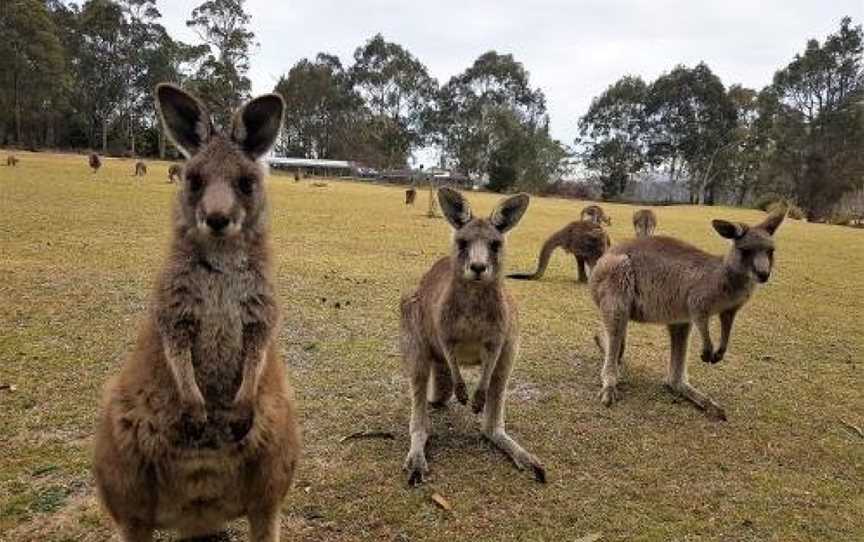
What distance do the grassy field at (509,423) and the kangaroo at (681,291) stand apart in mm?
254

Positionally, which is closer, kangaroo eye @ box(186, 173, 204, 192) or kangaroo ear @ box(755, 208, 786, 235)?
kangaroo eye @ box(186, 173, 204, 192)

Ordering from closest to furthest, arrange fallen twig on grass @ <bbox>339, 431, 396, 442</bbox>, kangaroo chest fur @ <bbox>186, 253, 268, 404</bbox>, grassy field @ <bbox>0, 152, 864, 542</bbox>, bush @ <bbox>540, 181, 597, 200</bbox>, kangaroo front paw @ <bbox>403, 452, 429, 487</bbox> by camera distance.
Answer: kangaroo chest fur @ <bbox>186, 253, 268, 404</bbox> < grassy field @ <bbox>0, 152, 864, 542</bbox> < kangaroo front paw @ <bbox>403, 452, 429, 487</bbox> < fallen twig on grass @ <bbox>339, 431, 396, 442</bbox> < bush @ <bbox>540, 181, 597, 200</bbox>

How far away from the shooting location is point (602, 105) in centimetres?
5594

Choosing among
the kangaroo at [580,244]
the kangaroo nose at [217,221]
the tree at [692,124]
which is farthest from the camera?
the tree at [692,124]

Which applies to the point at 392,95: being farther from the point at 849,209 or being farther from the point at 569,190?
the point at 849,209

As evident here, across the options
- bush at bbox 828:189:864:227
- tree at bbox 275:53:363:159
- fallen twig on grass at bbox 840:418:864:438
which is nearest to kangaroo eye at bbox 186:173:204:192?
fallen twig on grass at bbox 840:418:864:438

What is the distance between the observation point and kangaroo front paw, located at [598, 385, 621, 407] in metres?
4.47

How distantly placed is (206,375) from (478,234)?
180cm

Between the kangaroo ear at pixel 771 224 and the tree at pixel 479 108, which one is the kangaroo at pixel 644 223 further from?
the tree at pixel 479 108

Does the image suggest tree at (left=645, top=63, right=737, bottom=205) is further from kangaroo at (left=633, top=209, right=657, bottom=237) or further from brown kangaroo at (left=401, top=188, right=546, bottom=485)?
brown kangaroo at (left=401, top=188, right=546, bottom=485)

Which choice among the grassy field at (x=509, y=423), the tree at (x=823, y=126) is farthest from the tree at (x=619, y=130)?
the grassy field at (x=509, y=423)

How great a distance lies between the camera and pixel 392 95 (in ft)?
193

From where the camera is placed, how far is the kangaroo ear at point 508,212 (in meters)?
3.93

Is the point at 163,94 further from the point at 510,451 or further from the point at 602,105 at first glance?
the point at 602,105
